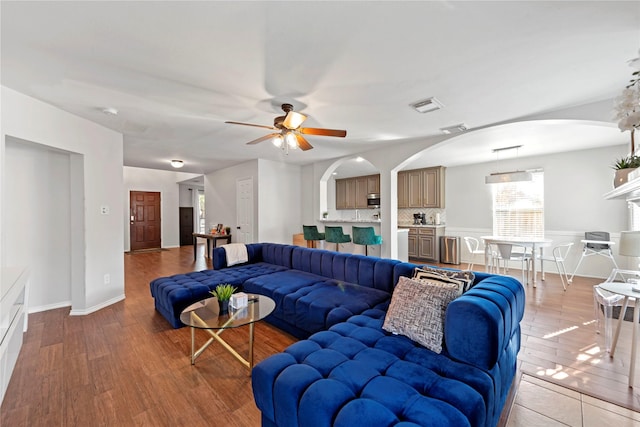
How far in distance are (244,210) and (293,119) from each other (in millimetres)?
4269

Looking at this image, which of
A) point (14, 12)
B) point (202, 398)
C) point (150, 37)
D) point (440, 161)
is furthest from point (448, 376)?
point (440, 161)

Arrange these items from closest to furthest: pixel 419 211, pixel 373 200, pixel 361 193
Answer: pixel 419 211, pixel 373 200, pixel 361 193

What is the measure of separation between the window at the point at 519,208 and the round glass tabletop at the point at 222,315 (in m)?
6.10

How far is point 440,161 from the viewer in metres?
6.39

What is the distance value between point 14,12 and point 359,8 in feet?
6.65

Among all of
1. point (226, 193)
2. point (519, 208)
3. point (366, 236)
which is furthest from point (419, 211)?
point (226, 193)

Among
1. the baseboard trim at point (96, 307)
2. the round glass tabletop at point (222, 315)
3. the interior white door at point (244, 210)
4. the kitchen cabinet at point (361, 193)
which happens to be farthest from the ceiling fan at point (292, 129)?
the kitchen cabinet at point (361, 193)

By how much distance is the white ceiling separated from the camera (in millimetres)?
1619

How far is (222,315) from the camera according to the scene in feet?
7.42

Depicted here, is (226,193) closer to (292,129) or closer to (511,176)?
(292,129)

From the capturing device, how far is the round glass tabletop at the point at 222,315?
2084 millimetres

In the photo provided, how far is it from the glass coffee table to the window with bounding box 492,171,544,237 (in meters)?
6.12

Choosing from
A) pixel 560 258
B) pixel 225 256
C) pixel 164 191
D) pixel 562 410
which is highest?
pixel 164 191

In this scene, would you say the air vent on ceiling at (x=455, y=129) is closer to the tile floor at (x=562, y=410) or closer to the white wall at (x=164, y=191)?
the tile floor at (x=562, y=410)
